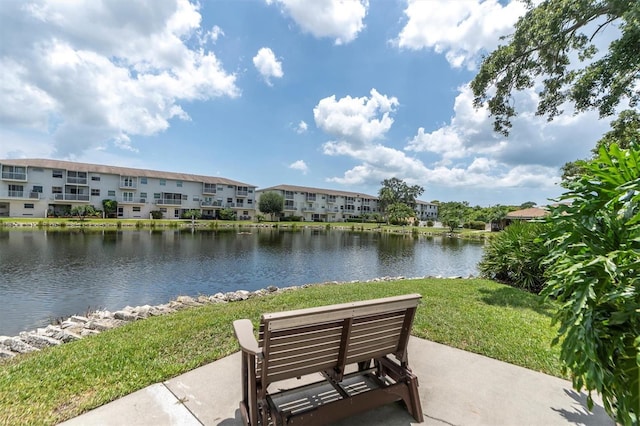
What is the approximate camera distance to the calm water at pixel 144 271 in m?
9.69

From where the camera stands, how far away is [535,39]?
985 centimetres

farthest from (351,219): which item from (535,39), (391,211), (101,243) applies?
(535,39)

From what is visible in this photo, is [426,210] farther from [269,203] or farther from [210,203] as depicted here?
[210,203]

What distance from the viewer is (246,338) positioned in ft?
7.47

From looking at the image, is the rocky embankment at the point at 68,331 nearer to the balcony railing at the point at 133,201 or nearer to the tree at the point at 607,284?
the tree at the point at 607,284

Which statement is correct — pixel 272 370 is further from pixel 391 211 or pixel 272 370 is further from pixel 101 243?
pixel 391 211

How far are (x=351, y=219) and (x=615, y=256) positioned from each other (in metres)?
78.1

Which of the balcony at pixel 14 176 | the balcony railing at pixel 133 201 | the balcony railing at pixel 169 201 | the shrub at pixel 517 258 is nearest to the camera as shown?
the shrub at pixel 517 258

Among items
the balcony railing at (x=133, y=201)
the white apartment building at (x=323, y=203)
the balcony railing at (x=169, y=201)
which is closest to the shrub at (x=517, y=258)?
the balcony railing at (x=169, y=201)

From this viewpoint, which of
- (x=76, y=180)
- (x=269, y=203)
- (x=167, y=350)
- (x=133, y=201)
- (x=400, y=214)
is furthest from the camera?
(x=400, y=214)

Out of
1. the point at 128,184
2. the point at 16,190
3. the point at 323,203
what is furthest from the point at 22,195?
the point at 323,203

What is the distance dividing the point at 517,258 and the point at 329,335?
33.0 feet

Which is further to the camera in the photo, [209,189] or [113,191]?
[209,189]

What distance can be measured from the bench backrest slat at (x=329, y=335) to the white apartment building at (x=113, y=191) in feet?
184
